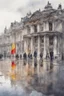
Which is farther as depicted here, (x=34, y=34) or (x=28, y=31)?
(x=28, y=31)

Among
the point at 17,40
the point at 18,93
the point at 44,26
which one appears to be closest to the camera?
the point at 18,93

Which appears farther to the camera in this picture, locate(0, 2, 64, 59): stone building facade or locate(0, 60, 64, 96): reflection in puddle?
locate(0, 2, 64, 59): stone building facade

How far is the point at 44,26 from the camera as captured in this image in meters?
73.1

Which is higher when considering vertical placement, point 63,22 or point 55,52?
point 63,22

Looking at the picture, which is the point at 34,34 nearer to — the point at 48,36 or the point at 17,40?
the point at 48,36

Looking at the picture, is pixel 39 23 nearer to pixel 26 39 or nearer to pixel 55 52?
pixel 26 39

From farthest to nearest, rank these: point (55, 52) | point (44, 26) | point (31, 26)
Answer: point (31, 26), point (44, 26), point (55, 52)

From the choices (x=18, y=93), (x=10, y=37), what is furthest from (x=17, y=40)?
(x=18, y=93)

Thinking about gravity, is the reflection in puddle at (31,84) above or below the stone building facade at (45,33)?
below

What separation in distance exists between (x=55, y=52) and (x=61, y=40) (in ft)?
11.3

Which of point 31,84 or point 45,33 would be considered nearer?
point 31,84

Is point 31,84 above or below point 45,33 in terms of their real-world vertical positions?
below

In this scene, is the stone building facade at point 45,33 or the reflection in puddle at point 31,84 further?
the stone building facade at point 45,33

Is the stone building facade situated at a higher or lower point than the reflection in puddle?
higher
